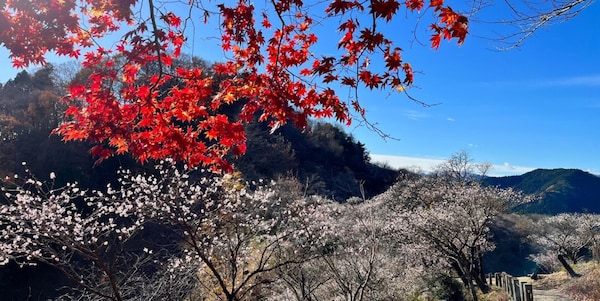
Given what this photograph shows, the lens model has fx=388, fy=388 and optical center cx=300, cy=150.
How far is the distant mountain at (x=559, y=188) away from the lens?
41438 mm

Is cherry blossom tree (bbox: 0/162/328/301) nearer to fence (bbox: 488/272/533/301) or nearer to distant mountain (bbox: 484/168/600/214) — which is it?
fence (bbox: 488/272/533/301)

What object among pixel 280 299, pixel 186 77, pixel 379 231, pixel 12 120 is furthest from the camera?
pixel 12 120

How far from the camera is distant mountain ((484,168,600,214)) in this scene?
4144 cm

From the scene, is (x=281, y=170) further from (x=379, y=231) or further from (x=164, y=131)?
(x=164, y=131)

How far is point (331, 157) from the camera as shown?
3694 cm

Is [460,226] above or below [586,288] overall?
above

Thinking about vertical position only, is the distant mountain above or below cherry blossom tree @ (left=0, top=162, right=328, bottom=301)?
above

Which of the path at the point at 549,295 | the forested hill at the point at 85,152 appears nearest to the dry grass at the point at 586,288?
the path at the point at 549,295

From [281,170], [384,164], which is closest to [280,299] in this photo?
[281,170]

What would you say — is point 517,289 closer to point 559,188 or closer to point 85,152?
point 85,152

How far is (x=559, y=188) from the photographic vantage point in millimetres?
Answer: 43750

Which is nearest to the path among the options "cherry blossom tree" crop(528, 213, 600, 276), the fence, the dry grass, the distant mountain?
the dry grass

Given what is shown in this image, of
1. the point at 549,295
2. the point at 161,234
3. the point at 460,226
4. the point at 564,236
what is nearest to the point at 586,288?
the point at 549,295

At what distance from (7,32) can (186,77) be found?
1480 mm
